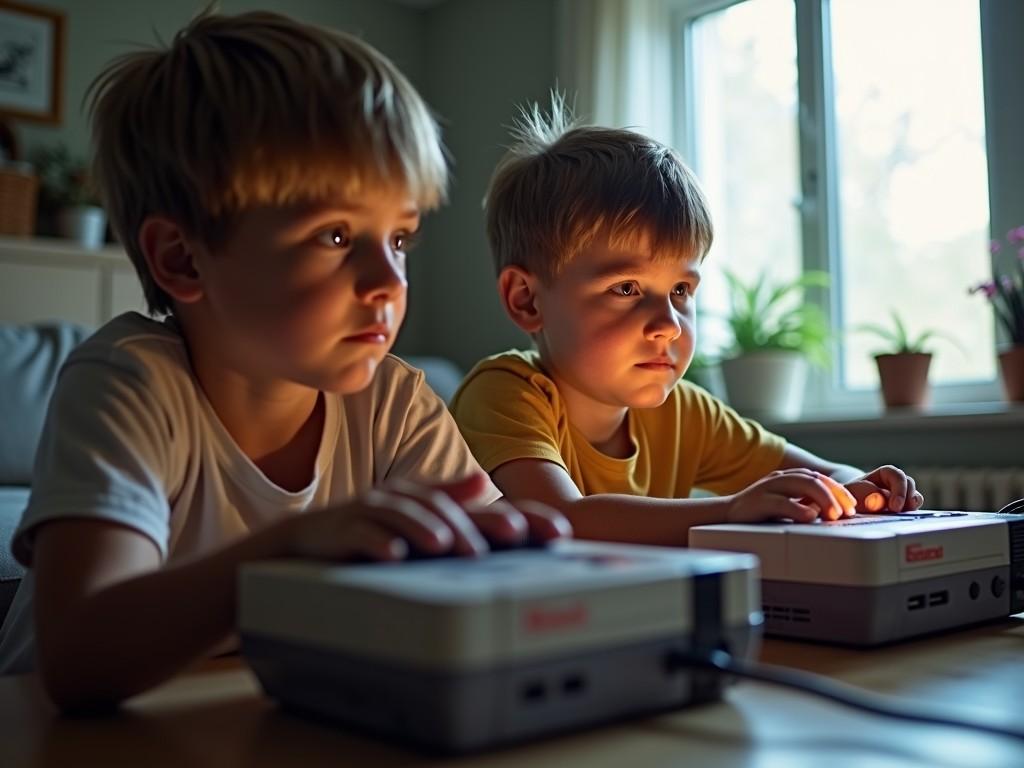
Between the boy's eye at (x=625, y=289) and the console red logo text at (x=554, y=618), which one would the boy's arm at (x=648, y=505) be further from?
the console red logo text at (x=554, y=618)

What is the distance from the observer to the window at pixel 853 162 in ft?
9.04

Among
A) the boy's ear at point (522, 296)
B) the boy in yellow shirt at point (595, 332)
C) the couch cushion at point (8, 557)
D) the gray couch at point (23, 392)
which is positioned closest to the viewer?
the boy in yellow shirt at point (595, 332)

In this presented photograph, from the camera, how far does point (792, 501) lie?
910 millimetres

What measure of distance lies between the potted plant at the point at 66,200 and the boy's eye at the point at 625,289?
101 inches

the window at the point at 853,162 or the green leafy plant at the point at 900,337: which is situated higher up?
the window at the point at 853,162

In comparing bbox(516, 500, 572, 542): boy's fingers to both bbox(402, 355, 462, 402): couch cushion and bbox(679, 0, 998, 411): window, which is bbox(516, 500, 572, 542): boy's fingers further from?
bbox(402, 355, 462, 402): couch cushion

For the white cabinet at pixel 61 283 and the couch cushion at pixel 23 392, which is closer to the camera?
the couch cushion at pixel 23 392

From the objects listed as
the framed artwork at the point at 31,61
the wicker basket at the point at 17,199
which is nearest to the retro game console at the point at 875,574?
the wicker basket at the point at 17,199

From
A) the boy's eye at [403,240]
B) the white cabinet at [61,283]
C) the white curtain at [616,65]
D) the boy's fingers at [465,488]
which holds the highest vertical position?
the white curtain at [616,65]

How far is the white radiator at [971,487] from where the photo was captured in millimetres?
2336

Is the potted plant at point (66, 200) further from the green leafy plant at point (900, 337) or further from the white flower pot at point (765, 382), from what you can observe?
the green leafy plant at point (900, 337)

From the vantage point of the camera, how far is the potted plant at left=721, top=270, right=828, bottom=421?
2.85 metres

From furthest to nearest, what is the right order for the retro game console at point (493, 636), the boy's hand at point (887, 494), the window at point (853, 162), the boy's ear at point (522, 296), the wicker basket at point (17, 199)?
the wicker basket at point (17, 199) → the window at point (853, 162) → the boy's ear at point (522, 296) → the boy's hand at point (887, 494) → the retro game console at point (493, 636)

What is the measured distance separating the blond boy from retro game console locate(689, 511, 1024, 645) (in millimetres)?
237
